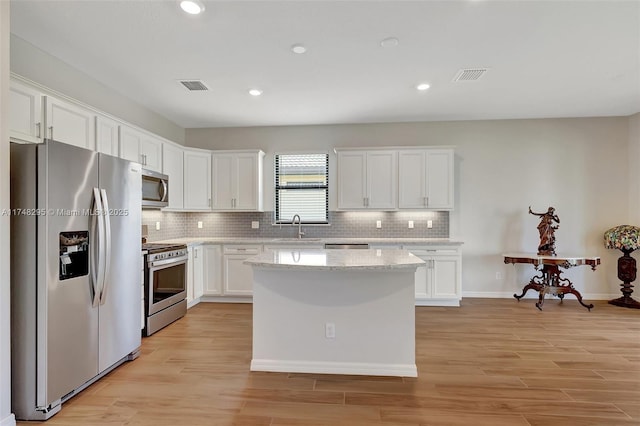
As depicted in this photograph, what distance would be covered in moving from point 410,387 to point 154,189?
3.46m

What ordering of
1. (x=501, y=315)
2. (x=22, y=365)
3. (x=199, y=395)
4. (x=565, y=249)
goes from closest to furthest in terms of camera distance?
(x=22, y=365), (x=199, y=395), (x=501, y=315), (x=565, y=249)

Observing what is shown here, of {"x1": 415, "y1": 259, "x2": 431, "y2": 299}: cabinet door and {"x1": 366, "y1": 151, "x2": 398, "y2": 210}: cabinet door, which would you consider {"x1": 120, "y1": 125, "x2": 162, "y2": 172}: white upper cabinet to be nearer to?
{"x1": 366, "y1": 151, "x2": 398, "y2": 210}: cabinet door

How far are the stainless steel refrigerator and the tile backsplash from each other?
2.51 metres

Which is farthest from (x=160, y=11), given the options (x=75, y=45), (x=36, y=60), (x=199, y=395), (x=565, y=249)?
(x=565, y=249)

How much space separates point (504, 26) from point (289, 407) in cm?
326

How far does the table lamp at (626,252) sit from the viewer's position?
449cm

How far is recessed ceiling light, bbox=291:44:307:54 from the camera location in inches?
115

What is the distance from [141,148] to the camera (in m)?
3.96

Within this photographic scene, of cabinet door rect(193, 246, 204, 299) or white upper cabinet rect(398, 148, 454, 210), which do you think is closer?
cabinet door rect(193, 246, 204, 299)

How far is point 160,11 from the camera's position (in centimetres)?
245

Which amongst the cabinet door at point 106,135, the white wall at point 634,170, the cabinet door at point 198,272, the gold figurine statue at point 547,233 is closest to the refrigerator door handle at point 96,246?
the cabinet door at point 106,135

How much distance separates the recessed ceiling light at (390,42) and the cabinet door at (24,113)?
276 cm

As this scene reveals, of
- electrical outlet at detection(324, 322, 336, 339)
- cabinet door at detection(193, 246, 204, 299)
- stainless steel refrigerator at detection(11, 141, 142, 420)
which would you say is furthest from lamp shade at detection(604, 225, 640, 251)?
stainless steel refrigerator at detection(11, 141, 142, 420)

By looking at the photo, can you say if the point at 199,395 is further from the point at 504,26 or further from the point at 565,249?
the point at 565,249
